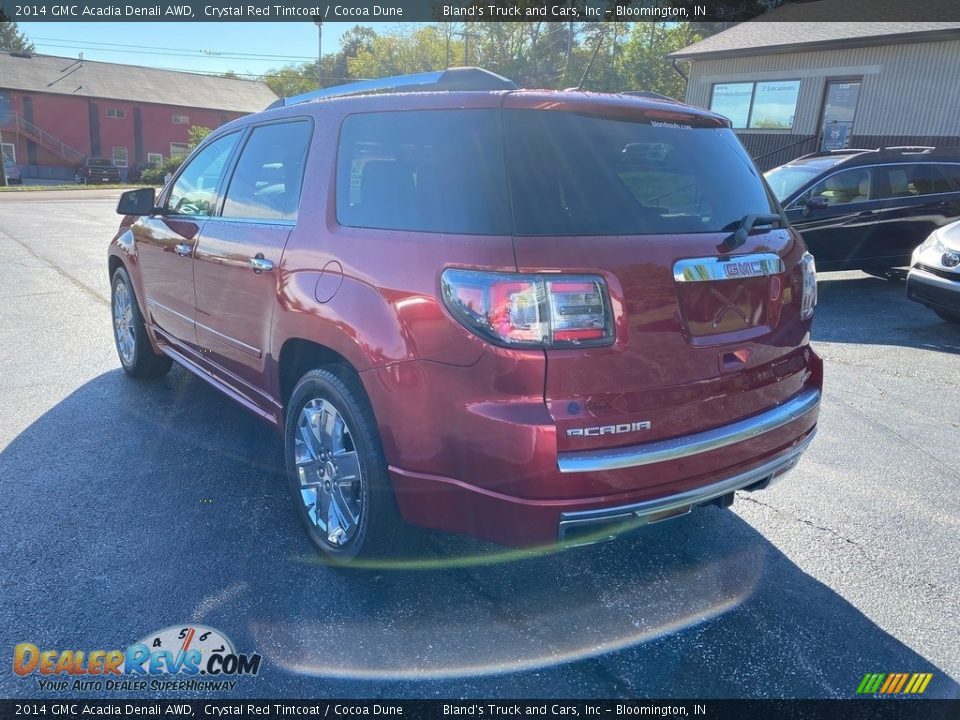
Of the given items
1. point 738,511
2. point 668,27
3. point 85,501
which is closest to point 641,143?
point 738,511

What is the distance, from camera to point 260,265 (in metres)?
3.31

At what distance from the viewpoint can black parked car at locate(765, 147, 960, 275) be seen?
9305mm

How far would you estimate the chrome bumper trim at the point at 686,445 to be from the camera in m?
2.29

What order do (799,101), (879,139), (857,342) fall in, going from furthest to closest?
(799,101) < (879,139) < (857,342)

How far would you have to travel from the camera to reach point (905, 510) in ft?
12.0

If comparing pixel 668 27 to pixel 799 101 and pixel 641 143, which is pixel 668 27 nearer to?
pixel 799 101

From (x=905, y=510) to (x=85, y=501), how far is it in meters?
4.09

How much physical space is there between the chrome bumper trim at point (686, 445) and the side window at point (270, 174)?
1.73m

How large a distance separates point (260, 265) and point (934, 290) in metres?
6.80

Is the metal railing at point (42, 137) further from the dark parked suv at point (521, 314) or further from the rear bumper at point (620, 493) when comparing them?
the rear bumper at point (620, 493)

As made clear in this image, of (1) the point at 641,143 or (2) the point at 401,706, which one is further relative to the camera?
(1) the point at 641,143

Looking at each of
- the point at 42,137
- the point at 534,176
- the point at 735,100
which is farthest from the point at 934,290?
the point at 42,137

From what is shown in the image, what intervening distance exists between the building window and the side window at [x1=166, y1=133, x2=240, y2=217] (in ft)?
55.3

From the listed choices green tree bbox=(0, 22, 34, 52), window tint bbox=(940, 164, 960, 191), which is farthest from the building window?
green tree bbox=(0, 22, 34, 52)
